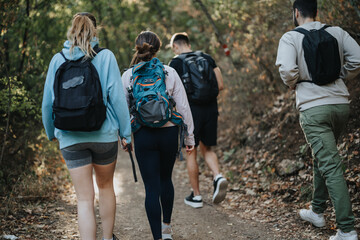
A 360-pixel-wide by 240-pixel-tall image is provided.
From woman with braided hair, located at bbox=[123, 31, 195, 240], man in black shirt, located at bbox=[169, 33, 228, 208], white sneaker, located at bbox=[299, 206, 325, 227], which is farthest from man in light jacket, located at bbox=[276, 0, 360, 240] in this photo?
man in black shirt, located at bbox=[169, 33, 228, 208]

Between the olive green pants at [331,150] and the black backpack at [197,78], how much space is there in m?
1.63

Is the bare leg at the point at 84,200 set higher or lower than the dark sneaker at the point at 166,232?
higher

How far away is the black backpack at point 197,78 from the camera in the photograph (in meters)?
5.02

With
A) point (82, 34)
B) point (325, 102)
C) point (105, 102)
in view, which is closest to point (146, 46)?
point (82, 34)

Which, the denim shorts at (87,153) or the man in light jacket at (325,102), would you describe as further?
the man in light jacket at (325,102)

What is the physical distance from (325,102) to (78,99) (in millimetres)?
2441

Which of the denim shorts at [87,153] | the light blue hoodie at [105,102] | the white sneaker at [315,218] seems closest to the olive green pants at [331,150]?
the white sneaker at [315,218]

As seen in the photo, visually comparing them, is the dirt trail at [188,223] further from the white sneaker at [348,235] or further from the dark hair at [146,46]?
the dark hair at [146,46]

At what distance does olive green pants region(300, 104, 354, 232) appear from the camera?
3.48 m

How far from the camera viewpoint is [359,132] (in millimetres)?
5289

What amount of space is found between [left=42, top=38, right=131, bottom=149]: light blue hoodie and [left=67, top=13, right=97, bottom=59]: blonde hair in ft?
0.14

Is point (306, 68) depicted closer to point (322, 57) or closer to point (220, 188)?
point (322, 57)

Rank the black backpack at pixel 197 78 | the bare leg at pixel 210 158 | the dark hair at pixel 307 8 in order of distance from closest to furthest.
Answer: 1. the dark hair at pixel 307 8
2. the black backpack at pixel 197 78
3. the bare leg at pixel 210 158

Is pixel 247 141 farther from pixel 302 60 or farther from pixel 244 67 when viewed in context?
pixel 302 60
